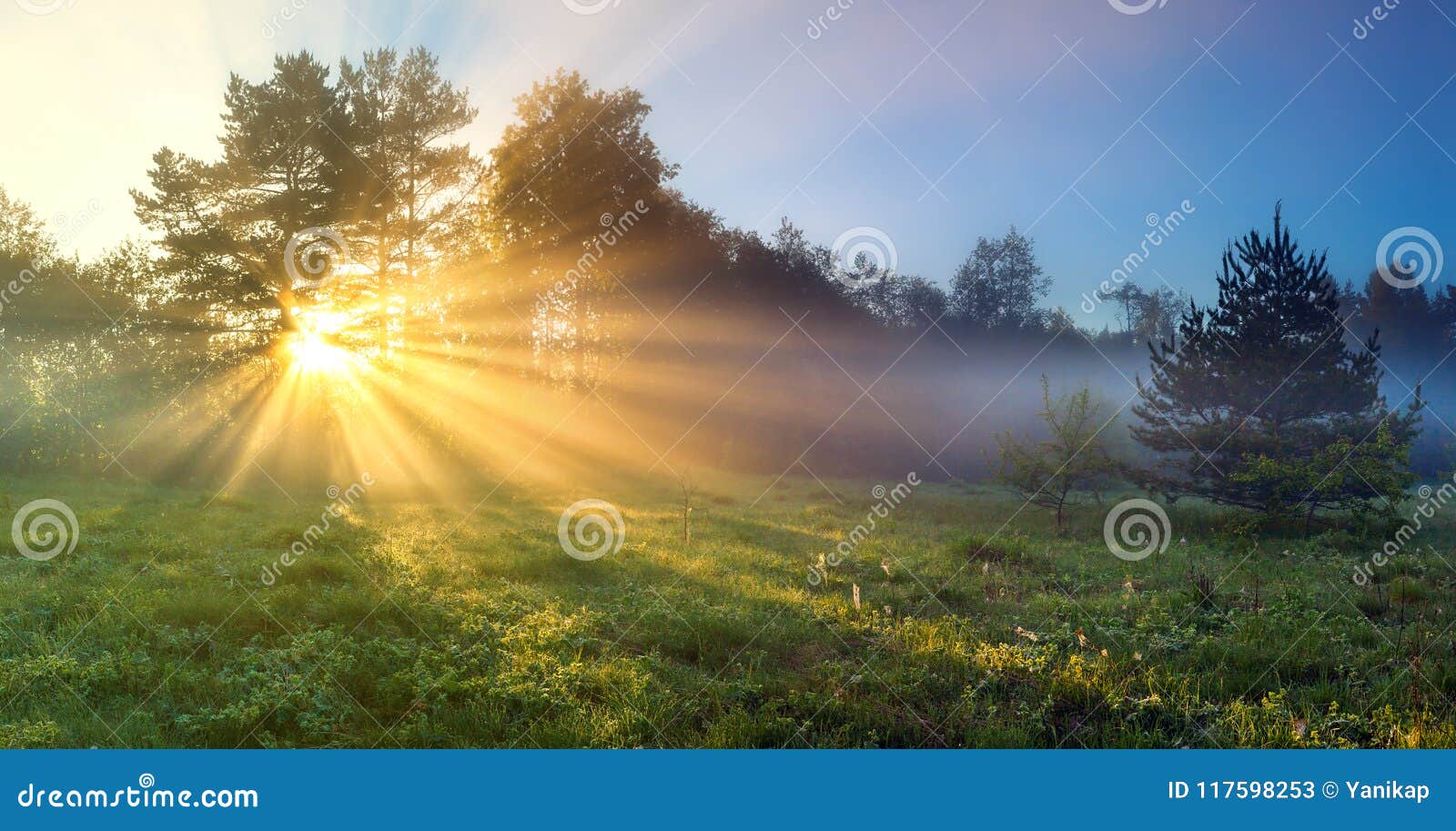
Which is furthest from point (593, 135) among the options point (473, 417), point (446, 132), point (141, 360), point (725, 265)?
point (141, 360)

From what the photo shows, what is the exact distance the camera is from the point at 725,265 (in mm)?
38219

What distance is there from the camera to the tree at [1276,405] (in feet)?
57.9

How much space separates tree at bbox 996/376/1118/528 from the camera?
1909cm

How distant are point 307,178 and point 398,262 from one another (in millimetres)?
4430
